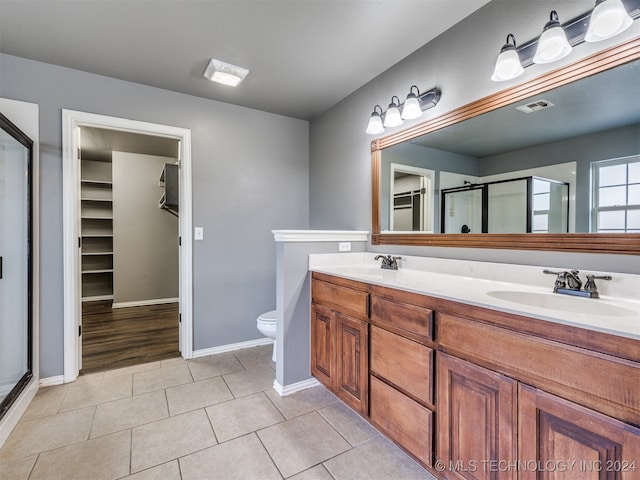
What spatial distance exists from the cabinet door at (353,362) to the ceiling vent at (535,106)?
135cm

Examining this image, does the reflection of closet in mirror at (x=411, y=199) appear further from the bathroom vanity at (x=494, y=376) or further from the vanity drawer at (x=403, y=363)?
the vanity drawer at (x=403, y=363)

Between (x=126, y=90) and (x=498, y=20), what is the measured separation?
265 cm

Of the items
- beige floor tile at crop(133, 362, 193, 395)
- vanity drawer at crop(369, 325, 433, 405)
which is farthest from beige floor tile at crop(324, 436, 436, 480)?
beige floor tile at crop(133, 362, 193, 395)

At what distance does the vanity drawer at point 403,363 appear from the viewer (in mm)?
1324

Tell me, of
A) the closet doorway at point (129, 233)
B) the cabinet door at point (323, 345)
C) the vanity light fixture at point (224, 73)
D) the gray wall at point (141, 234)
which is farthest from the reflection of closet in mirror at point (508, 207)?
the gray wall at point (141, 234)

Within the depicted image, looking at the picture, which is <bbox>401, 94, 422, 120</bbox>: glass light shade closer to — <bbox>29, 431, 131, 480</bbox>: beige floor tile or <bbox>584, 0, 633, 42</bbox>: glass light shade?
<bbox>584, 0, 633, 42</bbox>: glass light shade

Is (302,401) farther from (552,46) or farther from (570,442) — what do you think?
(552,46)

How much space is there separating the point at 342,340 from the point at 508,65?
1.65 metres

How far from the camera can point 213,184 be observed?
9.46 feet

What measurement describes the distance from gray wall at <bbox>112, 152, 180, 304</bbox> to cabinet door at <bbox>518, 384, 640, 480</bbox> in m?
5.02

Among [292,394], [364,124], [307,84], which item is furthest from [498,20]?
[292,394]

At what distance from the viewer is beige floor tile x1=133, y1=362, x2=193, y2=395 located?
7.34 ft

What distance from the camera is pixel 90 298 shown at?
5.03 meters

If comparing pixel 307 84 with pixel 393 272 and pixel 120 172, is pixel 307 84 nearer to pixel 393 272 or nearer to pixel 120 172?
pixel 393 272
